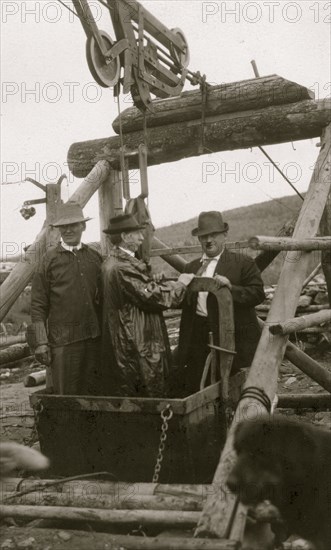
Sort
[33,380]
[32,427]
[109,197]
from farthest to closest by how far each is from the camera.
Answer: [109,197] < [32,427] < [33,380]

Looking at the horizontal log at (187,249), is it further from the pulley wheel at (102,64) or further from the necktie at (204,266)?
the pulley wheel at (102,64)

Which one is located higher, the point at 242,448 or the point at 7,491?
the point at 242,448

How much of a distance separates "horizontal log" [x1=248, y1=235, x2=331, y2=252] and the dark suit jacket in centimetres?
42

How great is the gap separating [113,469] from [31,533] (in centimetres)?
82

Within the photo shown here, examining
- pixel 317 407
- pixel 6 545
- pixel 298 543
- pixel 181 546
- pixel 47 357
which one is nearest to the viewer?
pixel 181 546

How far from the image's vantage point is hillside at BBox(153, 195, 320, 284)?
2697 cm

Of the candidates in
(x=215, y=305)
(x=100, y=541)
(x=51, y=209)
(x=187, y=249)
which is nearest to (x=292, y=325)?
(x=215, y=305)

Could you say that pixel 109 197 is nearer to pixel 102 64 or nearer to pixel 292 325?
pixel 102 64

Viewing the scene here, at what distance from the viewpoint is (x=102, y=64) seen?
5.53 metres

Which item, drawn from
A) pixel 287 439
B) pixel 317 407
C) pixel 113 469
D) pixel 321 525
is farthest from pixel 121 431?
pixel 317 407

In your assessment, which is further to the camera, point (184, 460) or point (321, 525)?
point (184, 460)

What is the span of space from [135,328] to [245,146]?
3.19 metres

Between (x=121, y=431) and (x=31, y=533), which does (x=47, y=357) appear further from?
(x=31, y=533)

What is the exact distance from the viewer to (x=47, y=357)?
18.7 feet
